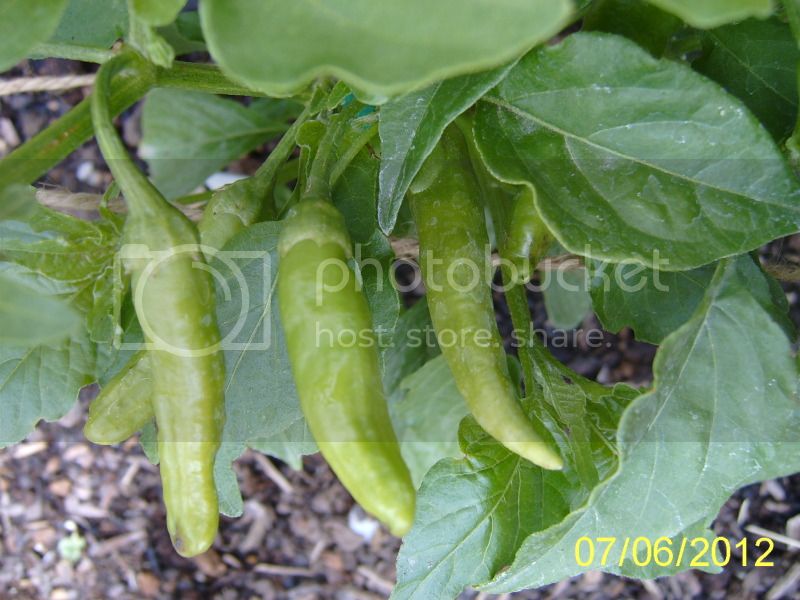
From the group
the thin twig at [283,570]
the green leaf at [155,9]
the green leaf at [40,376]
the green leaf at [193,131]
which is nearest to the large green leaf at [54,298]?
the green leaf at [40,376]

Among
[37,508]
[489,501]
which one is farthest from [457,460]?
[37,508]

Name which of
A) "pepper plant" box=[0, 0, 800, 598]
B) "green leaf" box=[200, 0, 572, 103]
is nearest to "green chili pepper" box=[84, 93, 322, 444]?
"pepper plant" box=[0, 0, 800, 598]

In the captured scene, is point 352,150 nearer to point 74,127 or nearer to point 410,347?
point 74,127

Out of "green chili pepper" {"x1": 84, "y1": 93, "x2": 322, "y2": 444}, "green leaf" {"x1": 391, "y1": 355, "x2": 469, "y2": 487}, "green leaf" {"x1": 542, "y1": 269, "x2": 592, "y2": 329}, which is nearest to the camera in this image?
"green chili pepper" {"x1": 84, "y1": 93, "x2": 322, "y2": 444}

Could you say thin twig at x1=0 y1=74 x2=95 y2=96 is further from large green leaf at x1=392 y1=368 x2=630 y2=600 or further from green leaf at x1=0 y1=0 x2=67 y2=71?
large green leaf at x1=392 y1=368 x2=630 y2=600

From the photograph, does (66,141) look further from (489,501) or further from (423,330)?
(423,330)

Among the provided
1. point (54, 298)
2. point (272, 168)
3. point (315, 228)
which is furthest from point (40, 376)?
point (315, 228)
